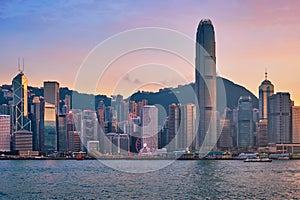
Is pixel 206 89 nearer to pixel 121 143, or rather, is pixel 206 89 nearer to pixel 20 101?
pixel 121 143

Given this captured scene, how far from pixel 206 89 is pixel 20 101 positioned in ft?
175

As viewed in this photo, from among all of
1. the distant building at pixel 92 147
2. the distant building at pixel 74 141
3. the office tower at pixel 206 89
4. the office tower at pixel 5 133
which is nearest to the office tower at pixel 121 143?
the distant building at pixel 92 147

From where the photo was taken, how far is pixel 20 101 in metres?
169

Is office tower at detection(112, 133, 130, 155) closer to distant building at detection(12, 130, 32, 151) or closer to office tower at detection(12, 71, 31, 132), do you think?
distant building at detection(12, 130, 32, 151)

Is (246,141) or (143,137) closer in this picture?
(143,137)

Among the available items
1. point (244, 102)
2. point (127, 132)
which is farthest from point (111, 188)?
Result: point (244, 102)

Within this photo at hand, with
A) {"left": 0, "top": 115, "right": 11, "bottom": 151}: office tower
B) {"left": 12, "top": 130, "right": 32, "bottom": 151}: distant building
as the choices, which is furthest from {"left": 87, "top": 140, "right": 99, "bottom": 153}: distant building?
{"left": 0, "top": 115, "right": 11, "bottom": 151}: office tower

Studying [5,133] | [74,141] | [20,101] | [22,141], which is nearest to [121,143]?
[74,141]

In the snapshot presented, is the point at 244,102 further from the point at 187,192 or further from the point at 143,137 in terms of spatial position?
the point at 187,192

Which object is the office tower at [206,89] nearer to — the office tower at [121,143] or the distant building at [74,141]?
the office tower at [121,143]

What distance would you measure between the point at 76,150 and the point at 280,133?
52.5 m

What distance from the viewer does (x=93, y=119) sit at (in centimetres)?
14288

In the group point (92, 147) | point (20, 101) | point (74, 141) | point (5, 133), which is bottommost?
point (92, 147)

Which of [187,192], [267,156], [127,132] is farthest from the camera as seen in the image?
[267,156]
